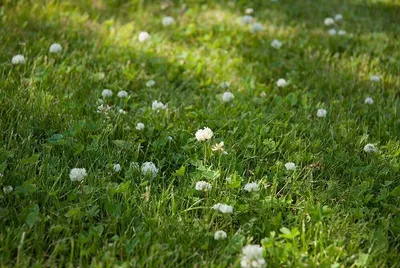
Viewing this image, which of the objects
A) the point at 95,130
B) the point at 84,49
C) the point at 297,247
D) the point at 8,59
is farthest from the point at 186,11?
the point at 297,247

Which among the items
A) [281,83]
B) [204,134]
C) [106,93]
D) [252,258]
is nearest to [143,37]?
[106,93]

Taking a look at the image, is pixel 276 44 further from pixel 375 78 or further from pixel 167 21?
pixel 167 21

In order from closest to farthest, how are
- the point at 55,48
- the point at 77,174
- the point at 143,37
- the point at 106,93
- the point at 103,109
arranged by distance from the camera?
the point at 77,174 < the point at 103,109 < the point at 106,93 < the point at 55,48 < the point at 143,37

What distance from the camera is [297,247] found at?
7.45 feet

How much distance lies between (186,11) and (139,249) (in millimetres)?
3620

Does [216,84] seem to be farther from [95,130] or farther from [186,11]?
[186,11]

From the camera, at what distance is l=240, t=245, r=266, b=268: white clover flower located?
6.74 ft

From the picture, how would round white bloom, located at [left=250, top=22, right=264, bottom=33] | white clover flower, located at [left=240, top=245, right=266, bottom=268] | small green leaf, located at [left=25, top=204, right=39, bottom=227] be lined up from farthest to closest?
round white bloom, located at [left=250, top=22, right=264, bottom=33], small green leaf, located at [left=25, top=204, right=39, bottom=227], white clover flower, located at [left=240, top=245, right=266, bottom=268]

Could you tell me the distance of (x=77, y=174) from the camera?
2.50m

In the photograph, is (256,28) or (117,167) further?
(256,28)

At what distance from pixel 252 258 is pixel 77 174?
102 cm

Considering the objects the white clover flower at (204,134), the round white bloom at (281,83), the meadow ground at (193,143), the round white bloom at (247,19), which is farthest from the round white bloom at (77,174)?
the round white bloom at (247,19)

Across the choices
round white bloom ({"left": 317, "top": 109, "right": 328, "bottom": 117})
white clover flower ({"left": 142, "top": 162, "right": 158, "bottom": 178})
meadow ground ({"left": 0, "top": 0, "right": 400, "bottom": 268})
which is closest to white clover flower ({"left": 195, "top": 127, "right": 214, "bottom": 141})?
meadow ground ({"left": 0, "top": 0, "right": 400, "bottom": 268})

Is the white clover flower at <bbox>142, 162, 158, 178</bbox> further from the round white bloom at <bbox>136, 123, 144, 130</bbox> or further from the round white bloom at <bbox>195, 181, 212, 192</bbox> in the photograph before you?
the round white bloom at <bbox>136, 123, 144, 130</bbox>
